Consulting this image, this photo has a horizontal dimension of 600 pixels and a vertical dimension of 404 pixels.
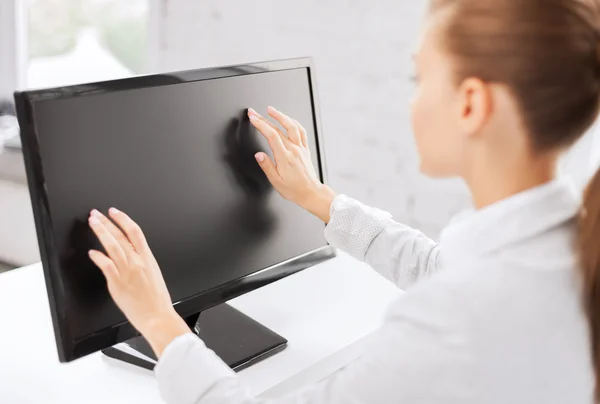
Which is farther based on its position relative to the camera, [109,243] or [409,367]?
[109,243]

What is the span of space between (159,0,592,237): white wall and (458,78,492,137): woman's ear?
1.03 meters

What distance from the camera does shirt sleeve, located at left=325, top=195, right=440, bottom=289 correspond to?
982 mm

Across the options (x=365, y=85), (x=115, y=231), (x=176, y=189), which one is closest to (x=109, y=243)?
(x=115, y=231)

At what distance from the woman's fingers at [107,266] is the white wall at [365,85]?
1.09 metres

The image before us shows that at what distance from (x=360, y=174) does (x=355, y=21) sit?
0.39 metres

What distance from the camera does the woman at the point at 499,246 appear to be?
61 cm

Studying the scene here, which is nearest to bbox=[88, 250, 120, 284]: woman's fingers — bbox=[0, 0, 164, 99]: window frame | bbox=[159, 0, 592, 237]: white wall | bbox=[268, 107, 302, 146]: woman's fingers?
bbox=[268, 107, 302, 146]: woman's fingers

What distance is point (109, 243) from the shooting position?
757 mm

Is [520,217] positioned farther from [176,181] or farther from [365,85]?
[365,85]

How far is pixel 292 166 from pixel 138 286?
315mm

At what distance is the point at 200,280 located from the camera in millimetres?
903

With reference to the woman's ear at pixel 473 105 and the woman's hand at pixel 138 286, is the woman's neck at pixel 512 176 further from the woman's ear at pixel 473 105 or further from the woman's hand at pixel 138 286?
the woman's hand at pixel 138 286

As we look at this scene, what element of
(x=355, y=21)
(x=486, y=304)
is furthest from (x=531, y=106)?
(x=355, y=21)

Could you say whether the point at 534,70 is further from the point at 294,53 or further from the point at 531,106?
the point at 294,53
